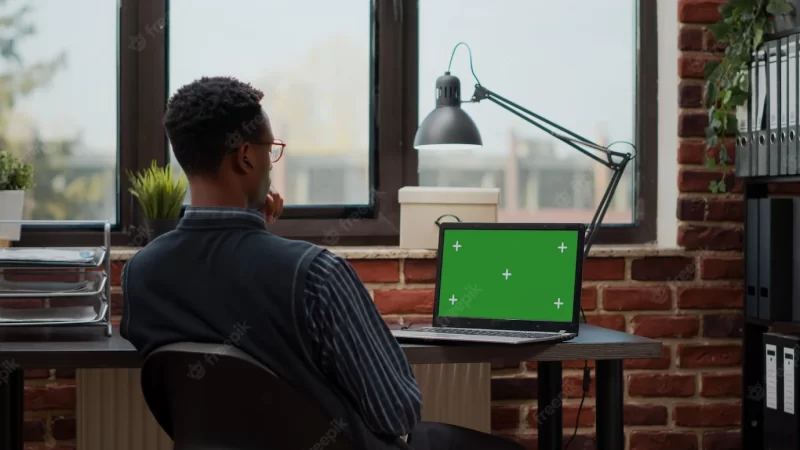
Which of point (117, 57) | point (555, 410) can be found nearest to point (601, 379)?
point (555, 410)

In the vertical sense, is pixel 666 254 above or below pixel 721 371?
above

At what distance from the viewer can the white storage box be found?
241 centimetres

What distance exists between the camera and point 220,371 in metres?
1.17

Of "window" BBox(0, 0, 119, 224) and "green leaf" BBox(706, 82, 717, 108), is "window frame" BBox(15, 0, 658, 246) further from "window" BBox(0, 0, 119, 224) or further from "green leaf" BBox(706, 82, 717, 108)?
"green leaf" BBox(706, 82, 717, 108)

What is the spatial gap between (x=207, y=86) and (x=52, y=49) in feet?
4.26

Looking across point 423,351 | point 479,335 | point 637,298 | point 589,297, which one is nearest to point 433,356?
point 423,351

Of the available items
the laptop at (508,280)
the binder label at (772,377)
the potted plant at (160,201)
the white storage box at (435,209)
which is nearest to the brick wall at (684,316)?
the binder label at (772,377)

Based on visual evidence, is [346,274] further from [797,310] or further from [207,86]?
[797,310]

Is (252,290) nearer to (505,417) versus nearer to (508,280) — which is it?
(508,280)

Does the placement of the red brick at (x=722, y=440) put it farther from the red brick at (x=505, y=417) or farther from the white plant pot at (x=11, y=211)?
the white plant pot at (x=11, y=211)

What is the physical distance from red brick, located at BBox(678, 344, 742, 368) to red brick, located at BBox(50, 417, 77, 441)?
167 cm

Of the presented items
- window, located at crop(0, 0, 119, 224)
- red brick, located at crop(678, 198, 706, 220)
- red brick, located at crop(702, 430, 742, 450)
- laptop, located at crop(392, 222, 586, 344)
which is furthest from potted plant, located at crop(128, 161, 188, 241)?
red brick, located at crop(702, 430, 742, 450)

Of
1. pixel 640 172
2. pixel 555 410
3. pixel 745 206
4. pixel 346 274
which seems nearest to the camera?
pixel 346 274

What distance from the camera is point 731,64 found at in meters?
2.38
